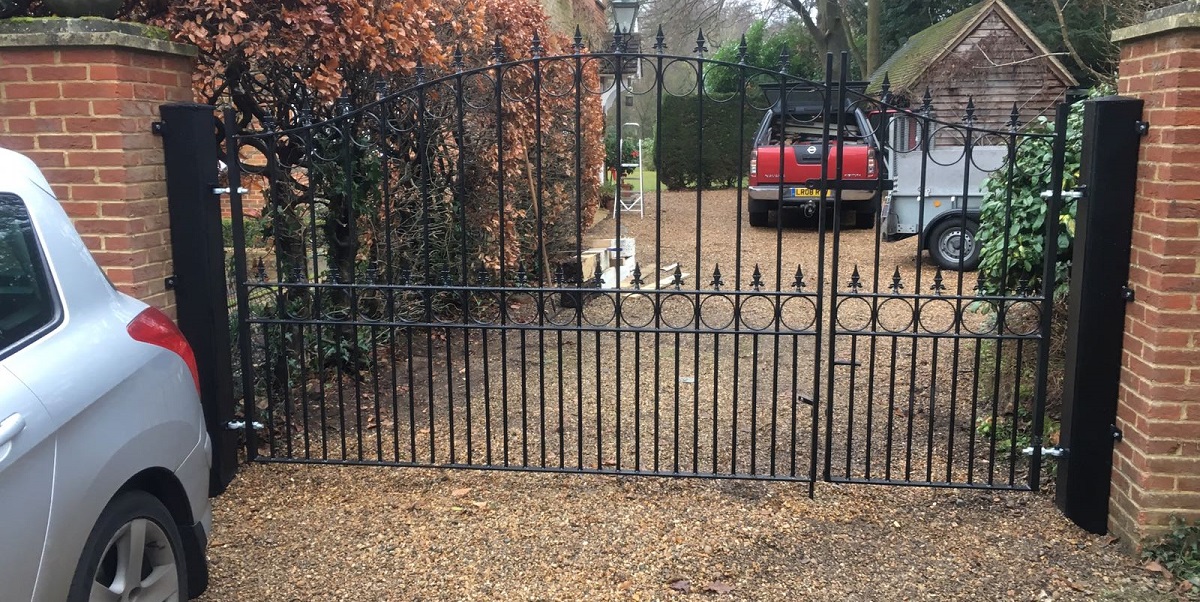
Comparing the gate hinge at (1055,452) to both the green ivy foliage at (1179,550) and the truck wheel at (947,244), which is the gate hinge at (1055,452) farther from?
the truck wheel at (947,244)

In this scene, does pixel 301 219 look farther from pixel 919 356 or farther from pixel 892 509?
pixel 919 356

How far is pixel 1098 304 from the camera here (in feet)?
11.9

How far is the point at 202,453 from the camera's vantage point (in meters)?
3.15

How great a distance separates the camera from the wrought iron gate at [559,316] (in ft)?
13.1

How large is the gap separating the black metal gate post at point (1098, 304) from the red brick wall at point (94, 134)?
397 centimetres

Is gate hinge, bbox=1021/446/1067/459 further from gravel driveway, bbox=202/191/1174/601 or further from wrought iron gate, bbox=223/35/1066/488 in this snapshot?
gravel driveway, bbox=202/191/1174/601

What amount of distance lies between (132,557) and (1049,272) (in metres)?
3.67

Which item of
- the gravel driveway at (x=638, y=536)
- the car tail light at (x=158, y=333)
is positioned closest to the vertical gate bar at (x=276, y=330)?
the gravel driveway at (x=638, y=536)

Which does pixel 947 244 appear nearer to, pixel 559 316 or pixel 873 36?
pixel 559 316

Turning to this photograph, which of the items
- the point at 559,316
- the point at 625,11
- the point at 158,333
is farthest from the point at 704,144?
the point at 158,333

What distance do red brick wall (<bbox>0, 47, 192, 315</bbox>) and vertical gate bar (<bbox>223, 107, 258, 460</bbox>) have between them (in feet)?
1.41

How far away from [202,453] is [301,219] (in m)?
2.61

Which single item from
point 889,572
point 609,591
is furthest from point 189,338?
point 889,572

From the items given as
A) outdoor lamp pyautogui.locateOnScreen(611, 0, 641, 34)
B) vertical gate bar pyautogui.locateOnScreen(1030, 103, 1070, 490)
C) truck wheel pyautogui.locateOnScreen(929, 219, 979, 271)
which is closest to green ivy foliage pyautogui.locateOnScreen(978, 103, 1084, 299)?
vertical gate bar pyautogui.locateOnScreen(1030, 103, 1070, 490)
